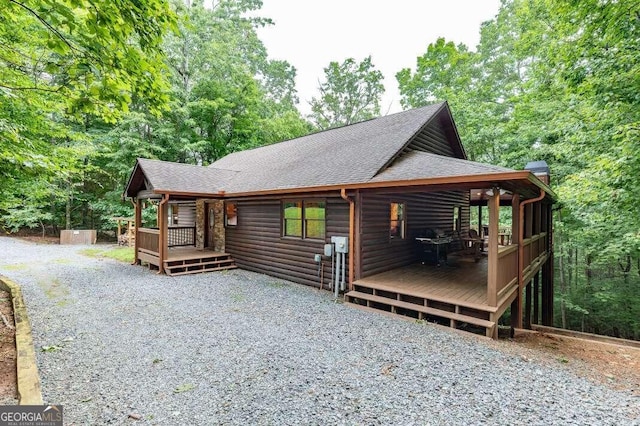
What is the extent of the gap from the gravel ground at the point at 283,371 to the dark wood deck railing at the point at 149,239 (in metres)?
3.34

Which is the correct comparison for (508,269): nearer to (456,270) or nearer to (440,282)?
(440,282)

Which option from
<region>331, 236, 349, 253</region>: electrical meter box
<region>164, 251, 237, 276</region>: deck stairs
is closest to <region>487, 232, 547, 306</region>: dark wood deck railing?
<region>331, 236, 349, 253</region>: electrical meter box

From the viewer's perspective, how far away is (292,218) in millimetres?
8438

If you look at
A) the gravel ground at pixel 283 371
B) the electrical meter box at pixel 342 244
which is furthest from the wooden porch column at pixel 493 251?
the electrical meter box at pixel 342 244

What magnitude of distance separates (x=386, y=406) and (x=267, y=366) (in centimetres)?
151

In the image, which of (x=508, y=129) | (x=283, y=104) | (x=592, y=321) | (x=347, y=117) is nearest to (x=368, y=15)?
(x=347, y=117)

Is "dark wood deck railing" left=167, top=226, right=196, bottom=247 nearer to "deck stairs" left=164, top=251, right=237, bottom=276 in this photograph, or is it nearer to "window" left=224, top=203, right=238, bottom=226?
"deck stairs" left=164, top=251, right=237, bottom=276

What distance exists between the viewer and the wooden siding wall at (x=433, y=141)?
8594 millimetres

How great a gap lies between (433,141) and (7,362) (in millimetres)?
10592

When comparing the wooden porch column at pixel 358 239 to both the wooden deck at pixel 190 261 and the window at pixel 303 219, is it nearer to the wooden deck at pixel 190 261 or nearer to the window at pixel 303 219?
the window at pixel 303 219

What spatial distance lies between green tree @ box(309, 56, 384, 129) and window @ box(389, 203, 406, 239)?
21.2 meters

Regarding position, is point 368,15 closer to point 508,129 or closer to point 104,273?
point 508,129

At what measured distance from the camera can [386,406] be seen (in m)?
2.86

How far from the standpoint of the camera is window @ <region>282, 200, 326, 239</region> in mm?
7812
